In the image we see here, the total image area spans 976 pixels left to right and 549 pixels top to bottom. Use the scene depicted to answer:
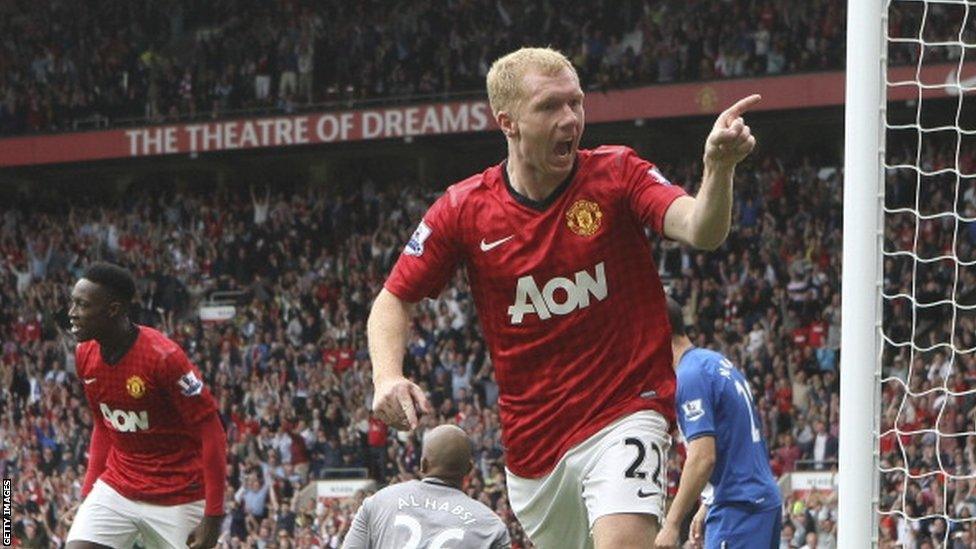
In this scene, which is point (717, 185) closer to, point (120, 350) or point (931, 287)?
point (120, 350)

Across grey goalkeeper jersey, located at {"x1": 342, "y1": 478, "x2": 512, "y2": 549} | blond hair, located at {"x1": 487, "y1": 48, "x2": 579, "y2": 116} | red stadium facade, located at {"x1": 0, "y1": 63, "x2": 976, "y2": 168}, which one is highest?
red stadium facade, located at {"x1": 0, "y1": 63, "x2": 976, "y2": 168}

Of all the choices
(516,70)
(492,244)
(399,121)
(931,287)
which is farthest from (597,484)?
(399,121)

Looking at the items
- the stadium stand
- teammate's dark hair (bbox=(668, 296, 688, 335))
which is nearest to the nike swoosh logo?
teammate's dark hair (bbox=(668, 296, 688, 335))

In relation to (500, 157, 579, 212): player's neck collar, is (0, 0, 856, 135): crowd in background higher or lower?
higher

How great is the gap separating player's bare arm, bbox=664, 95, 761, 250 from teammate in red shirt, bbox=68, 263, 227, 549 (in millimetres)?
4044

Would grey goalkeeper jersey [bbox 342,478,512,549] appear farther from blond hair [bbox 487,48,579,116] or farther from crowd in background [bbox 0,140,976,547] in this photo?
crowd in background [bbox 0,140,976,547]

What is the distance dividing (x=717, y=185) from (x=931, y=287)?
16.7 meters

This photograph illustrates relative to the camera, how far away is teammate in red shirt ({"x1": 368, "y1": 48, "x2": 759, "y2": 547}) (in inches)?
211

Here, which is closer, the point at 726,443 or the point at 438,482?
the point at 438,482

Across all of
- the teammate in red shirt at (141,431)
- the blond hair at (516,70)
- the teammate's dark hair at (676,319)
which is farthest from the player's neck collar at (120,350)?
the blond hair at (516,70)

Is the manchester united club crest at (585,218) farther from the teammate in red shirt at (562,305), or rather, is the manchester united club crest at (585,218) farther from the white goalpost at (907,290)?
the white goalpost at (907,290)

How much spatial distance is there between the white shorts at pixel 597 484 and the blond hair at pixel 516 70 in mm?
1034

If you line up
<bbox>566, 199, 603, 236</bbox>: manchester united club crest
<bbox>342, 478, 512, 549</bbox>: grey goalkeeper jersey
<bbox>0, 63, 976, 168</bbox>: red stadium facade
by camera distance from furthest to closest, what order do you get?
<bbox>0, 63, 976, 168</bbox>: red stadium facade, <bbox>342, 478, 512, 549</bbox>: grey goalkeeper jersey, <bbox>566, 199, 603, 236</bbox>: manchester united club crest

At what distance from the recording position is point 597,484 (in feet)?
17.6
